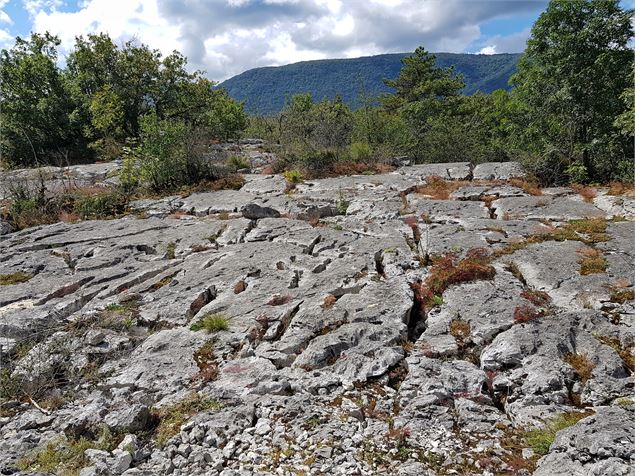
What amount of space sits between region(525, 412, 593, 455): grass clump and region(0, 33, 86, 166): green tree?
2860cm

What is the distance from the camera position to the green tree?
27406mm

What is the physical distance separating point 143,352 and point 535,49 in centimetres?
1824

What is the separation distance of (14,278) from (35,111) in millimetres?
21212

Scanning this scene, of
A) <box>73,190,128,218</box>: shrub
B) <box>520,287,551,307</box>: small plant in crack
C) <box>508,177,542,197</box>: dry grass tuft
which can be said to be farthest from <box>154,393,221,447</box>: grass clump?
<box>508,177,542,197</box>: dry grass tuft

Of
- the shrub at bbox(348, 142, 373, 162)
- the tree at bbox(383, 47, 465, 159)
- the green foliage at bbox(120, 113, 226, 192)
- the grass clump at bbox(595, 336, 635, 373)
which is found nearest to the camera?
the grass clump at bbox(595, 336, 635, 373)

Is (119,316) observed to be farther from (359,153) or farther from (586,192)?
(359,153)

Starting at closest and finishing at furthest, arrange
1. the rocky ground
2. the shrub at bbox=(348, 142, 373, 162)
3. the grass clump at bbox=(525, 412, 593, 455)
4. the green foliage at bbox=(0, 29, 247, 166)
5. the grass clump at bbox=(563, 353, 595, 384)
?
the grass clump at bbox=(525, 412, 593, 455) < the rocky ground < the grass clump at bbox=(563, 353, 595, 384) < the shrub at bbox=(348, 142, 373, 162) < the green foliage at bbox=(0, 29, 247, 166)

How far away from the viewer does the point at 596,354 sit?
19.7 feet

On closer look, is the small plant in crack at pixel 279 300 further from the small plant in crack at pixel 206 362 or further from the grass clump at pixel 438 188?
the grass clump at pixel 438 188

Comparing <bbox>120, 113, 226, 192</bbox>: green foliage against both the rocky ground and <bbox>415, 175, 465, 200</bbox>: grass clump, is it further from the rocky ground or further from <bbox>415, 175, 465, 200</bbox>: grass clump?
<bbox>415, 175, 465, 200</bbox>: grass clump

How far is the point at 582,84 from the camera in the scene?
1680 centimetres

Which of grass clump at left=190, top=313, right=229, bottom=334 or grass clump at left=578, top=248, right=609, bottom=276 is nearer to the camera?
grass clump at left=190, top=313, right=229, bottom=334

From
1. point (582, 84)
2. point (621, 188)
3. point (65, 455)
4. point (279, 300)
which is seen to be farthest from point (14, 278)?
point (582, 84)

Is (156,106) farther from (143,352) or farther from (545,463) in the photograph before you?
(545,463)
